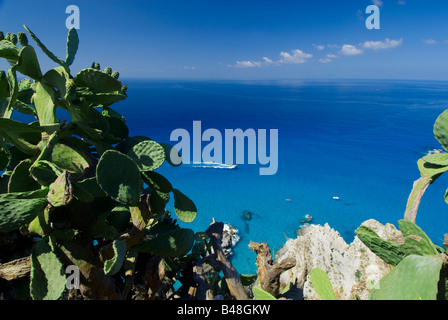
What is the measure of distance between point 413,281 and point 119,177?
716mm

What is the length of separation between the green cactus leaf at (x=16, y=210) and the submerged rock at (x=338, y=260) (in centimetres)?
242

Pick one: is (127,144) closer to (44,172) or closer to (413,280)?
(44,172)

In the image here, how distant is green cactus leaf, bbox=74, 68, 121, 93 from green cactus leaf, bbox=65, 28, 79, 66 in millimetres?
141

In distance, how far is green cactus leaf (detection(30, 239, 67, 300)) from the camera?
0.62m

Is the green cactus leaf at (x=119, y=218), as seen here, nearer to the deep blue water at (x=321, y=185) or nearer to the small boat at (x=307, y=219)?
the deep blue water at (x=321, y=185)

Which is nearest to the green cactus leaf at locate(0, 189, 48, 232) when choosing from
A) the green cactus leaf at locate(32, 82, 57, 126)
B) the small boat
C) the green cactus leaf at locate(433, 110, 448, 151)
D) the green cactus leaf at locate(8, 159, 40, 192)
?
the green cactus leaf at locate(8, 159, 40, 192)

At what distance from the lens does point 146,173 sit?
0.82 metres

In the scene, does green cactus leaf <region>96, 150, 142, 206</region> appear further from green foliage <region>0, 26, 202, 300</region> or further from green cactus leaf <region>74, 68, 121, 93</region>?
green cactus leaf <region>74, 68, 121, 93</region>

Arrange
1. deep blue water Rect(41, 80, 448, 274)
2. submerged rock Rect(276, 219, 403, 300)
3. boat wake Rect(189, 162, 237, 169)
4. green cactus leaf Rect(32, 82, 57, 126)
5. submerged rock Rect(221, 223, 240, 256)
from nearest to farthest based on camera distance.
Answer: green cactus leaf Rect(32, 82, 57, 126), submerged rock Rect(276, 219, 403, 300), submerged rock Rect(221, 223, 240, 256), deep blue water Rect(41, 80, 448, 274), boat wake Rect(189, 162, 237, 169)

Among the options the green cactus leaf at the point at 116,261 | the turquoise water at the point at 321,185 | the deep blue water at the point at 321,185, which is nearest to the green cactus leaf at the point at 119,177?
the green cactus leaf at the point at 116,261

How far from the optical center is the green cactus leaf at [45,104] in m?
0.75

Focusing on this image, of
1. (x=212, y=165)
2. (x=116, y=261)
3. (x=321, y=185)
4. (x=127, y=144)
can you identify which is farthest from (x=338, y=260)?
(x=212, y=165)

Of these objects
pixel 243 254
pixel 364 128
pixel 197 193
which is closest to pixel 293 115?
pixel 364 128
